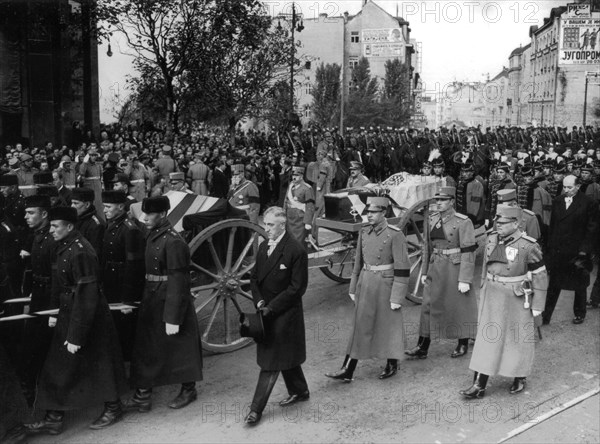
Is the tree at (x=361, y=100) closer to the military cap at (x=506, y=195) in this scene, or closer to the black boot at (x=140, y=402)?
the military cap at (x=506, y=195)

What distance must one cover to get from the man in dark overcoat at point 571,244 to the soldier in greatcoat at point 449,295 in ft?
5.14

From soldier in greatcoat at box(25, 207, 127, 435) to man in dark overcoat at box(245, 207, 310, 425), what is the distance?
1160 millimetres

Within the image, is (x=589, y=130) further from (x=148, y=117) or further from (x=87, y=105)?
(x=87, y=105)

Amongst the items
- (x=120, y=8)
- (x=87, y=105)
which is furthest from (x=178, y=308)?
(x=87, y=105)

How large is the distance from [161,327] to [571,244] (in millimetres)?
5105

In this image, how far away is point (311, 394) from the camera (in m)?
6.17

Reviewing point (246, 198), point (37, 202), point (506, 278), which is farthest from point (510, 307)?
point (246, 198)

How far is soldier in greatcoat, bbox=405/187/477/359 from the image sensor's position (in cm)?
710

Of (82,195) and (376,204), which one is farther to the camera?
(376,204)

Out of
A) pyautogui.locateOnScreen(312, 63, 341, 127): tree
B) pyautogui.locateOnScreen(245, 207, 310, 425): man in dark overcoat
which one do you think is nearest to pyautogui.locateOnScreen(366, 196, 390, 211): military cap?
pyautogui.locateOnScreen(245, 207, 310, 425): man in dark overcoat

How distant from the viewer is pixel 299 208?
9711mm

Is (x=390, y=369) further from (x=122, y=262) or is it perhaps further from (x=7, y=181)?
(x=7, y=181)

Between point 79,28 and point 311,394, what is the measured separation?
1976 cm

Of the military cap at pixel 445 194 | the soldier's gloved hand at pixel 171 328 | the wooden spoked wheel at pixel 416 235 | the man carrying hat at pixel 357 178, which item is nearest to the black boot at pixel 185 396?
the soldier's gloved hand at pixel 171 328
